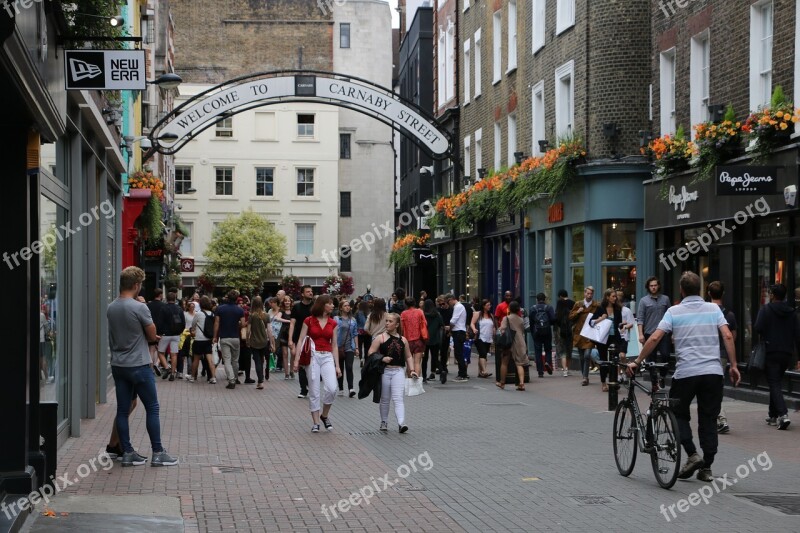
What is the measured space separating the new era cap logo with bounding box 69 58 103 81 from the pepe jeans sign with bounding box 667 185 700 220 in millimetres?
12820

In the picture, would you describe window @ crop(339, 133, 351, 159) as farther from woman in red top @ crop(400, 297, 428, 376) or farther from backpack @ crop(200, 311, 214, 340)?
woman in red top @ crop(400, 297, 428, 376)

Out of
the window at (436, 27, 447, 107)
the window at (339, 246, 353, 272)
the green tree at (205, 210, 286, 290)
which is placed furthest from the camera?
the window at (339, 246, 353, 272)

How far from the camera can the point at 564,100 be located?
29.5m

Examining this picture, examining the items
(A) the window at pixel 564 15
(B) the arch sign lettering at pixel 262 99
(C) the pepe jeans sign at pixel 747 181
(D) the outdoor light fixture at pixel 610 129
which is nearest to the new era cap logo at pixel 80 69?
(C) the pepe jeans sign at pixel 747 181

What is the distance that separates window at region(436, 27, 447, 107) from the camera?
145 feet

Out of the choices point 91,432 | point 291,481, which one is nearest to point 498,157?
point 91,432

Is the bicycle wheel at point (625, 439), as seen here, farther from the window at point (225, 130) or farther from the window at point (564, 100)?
the window at point (225, 130)

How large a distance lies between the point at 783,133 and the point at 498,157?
18.1 metres

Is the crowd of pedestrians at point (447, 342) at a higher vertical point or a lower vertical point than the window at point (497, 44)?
lower

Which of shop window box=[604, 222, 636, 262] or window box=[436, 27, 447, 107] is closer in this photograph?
shop window box=[604, 222, 636, 262]

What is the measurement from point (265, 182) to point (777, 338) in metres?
54.9

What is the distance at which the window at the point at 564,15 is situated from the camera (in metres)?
28.8

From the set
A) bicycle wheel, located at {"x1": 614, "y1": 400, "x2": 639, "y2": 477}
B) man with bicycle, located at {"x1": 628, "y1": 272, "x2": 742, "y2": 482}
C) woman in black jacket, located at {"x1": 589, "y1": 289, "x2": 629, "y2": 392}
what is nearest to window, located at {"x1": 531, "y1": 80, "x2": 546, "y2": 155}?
woman in black jacket, located at {"x1": 589, "y1": 289, "x2": 629, "y2": 392}

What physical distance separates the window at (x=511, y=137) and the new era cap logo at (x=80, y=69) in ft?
77.7
